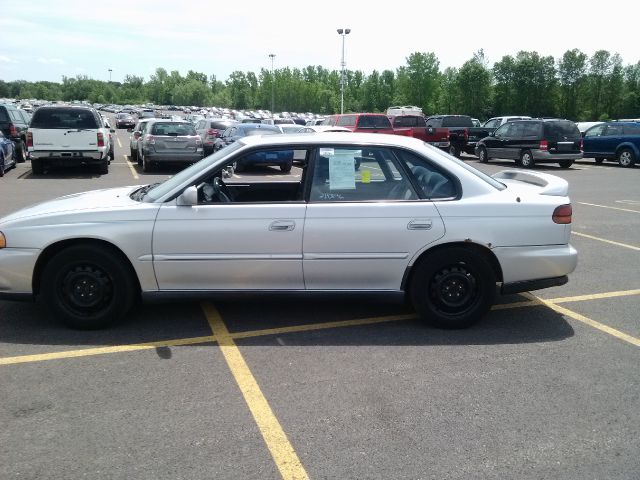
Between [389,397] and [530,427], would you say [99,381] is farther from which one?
[530,427]

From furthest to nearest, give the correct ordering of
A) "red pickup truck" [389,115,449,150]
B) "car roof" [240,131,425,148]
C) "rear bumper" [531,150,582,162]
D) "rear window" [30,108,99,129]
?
"red pickup truck" [389,115,449,150]
"rear bumper" [531,150,582,162]
"rear window" [30,108,99,129]
"car roof" [240,131,425,148]

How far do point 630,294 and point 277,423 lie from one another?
14.1 ft

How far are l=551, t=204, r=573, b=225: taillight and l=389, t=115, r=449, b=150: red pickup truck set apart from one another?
19.9m

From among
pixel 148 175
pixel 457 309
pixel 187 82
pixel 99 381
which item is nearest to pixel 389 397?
pixel 457 309

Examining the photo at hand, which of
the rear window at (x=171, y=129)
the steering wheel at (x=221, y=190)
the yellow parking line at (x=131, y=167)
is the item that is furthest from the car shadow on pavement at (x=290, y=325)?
the rear window at (x=171, y=129)

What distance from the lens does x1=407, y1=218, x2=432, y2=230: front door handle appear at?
190 inches

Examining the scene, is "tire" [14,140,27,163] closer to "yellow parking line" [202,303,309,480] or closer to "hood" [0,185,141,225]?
"hood" [0,185,141,225]

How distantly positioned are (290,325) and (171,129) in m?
14.8

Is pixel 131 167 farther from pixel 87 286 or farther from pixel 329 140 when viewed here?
pixel 329 140

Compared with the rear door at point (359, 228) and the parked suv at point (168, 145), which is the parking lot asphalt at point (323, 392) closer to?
the rear door at point (359, 228)

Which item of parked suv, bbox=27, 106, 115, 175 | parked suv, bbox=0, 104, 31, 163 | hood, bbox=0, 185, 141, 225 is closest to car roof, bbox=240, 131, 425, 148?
hood, bbox=0, 185, 141, 225

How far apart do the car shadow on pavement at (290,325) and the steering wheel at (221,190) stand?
0.86 meters

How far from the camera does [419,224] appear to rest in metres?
4.83

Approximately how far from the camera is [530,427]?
11.3ft
